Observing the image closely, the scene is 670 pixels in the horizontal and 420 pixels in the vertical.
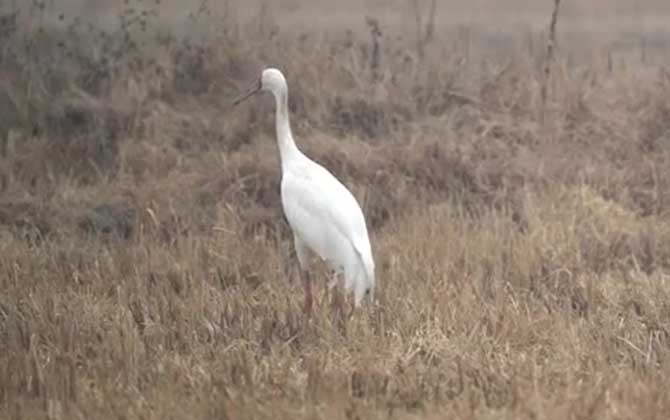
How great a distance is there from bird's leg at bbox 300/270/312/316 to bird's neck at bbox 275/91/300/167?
0.73 meters

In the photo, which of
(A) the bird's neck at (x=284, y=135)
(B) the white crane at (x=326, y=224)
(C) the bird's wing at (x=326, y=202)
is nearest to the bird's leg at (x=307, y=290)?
(B) the white crane at (x=326, y=224)

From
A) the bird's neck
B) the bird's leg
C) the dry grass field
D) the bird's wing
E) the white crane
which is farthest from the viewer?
the bird's neck

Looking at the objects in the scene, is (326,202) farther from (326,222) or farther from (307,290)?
(307,290)

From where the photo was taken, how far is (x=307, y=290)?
8031 mm

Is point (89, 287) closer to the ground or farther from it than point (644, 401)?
closer to the ground

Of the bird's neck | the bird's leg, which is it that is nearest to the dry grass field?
the bird's leg

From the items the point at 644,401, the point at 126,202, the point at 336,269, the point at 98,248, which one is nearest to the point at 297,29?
the point at 126,202

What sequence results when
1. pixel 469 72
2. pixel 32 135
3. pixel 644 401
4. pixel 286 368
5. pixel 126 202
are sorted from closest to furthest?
pixel 644 401, pixel 286 368, pixel 126 202, pixel 32 135, pixel 469 72

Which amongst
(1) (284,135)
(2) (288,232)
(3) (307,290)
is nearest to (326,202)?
(3) (307,290)

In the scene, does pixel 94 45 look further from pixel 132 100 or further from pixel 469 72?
pixel 469 72

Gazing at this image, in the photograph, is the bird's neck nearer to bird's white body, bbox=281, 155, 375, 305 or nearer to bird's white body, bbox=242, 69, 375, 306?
bird's white body, bbox=242, 69, 375, 306

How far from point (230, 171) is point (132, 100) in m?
1.80

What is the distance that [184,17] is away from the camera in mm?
14750

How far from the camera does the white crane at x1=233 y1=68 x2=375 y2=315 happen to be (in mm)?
7938
